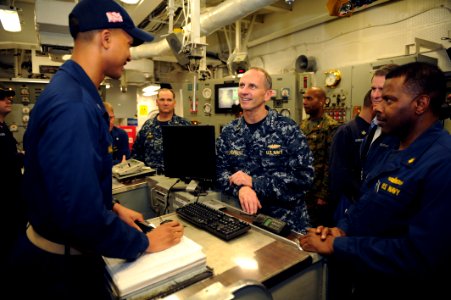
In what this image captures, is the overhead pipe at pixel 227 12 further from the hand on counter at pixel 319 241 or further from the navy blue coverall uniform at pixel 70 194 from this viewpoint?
the hand on counter at pixel 319 241

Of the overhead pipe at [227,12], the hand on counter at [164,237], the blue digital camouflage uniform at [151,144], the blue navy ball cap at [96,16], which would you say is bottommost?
the hand on counter at [164,237]

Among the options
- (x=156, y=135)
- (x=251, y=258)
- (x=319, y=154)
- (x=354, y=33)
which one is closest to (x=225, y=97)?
(x=156, y=135)

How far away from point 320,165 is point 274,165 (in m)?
1.68

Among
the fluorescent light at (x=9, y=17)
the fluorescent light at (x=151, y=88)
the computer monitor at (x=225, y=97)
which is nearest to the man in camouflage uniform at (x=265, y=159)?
the computer monitor at (x=225, y=97)

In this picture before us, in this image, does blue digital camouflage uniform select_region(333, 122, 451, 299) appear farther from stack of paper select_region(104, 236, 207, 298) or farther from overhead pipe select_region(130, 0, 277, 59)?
overhead pipe select_region(130, 0, 277, 59)

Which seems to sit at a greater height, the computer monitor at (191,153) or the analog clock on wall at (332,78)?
the analog clock on wall at (332,78)

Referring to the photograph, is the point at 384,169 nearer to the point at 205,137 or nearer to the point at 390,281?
the point at 390,281

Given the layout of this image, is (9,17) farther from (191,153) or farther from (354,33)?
(354,33)

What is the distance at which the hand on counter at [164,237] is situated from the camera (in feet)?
3.48

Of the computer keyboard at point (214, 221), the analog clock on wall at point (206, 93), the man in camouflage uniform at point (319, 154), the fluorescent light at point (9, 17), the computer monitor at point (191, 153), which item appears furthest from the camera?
the analog clock on wall at point (206, 93)

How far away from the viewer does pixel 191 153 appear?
1.93 meters

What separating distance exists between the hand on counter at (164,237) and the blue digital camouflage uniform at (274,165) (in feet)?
2.31

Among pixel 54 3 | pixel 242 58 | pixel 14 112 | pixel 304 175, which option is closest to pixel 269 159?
pixel 304 175

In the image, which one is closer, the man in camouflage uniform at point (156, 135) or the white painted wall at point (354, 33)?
the man in camouflage uniform at point (156, 135)
